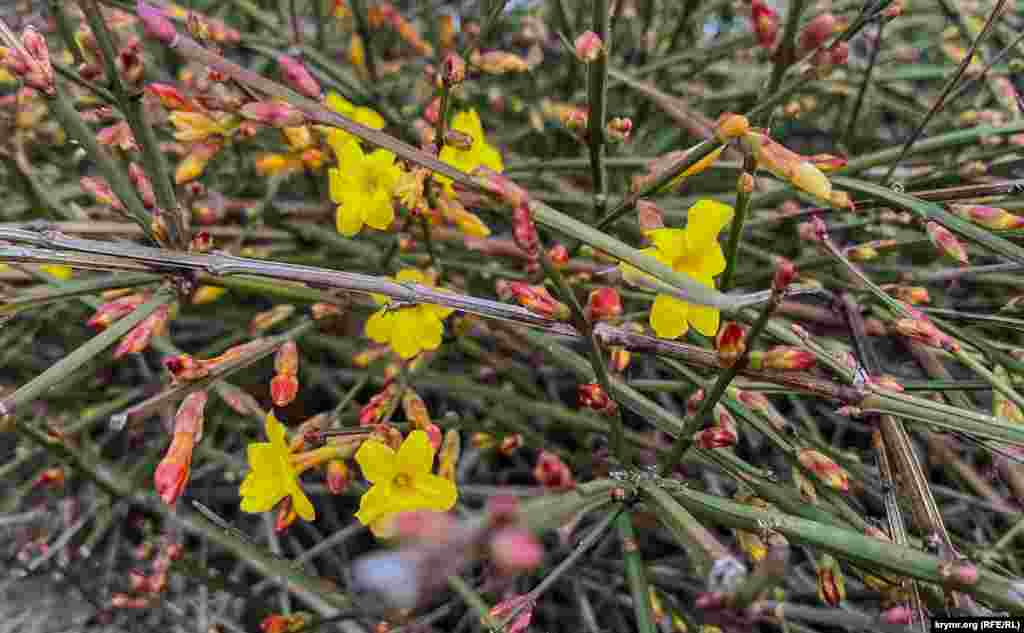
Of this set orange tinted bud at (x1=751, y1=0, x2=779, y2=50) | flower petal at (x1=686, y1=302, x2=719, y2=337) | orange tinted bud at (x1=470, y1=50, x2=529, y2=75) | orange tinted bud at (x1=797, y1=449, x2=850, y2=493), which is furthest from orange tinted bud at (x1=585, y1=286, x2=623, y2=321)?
orange tinted bud at (x1=470, y1=50, x2=529, y2=75)

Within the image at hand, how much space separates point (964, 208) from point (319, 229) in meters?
1.75

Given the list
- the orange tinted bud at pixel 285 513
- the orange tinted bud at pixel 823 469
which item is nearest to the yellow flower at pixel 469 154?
the orange tinted bud at pixel 285 513

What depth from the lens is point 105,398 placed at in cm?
261

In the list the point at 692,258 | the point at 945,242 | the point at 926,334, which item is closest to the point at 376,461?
the point at 692,258

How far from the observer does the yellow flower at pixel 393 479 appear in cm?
139

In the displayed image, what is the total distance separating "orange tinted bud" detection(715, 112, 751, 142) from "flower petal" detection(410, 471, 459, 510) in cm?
76

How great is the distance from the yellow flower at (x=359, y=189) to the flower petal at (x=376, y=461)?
433mm

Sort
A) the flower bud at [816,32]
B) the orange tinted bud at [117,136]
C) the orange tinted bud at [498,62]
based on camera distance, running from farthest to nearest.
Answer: the orange tinted bud at [498,62], the orange tinted bud at [117,136], the flower bud at [816,32]

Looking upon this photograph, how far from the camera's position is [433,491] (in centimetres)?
139

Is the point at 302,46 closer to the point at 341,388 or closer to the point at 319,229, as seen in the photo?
the point at 319,229

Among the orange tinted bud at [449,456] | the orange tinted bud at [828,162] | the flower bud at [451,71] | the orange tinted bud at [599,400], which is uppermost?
the flower bud at [451,71]

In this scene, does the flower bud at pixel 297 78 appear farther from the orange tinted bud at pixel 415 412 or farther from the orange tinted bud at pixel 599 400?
the orange tinted bud at pixel 599 400

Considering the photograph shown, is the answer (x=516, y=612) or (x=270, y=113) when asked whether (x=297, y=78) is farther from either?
(x=516, y=612)

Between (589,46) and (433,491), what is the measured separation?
84cm
